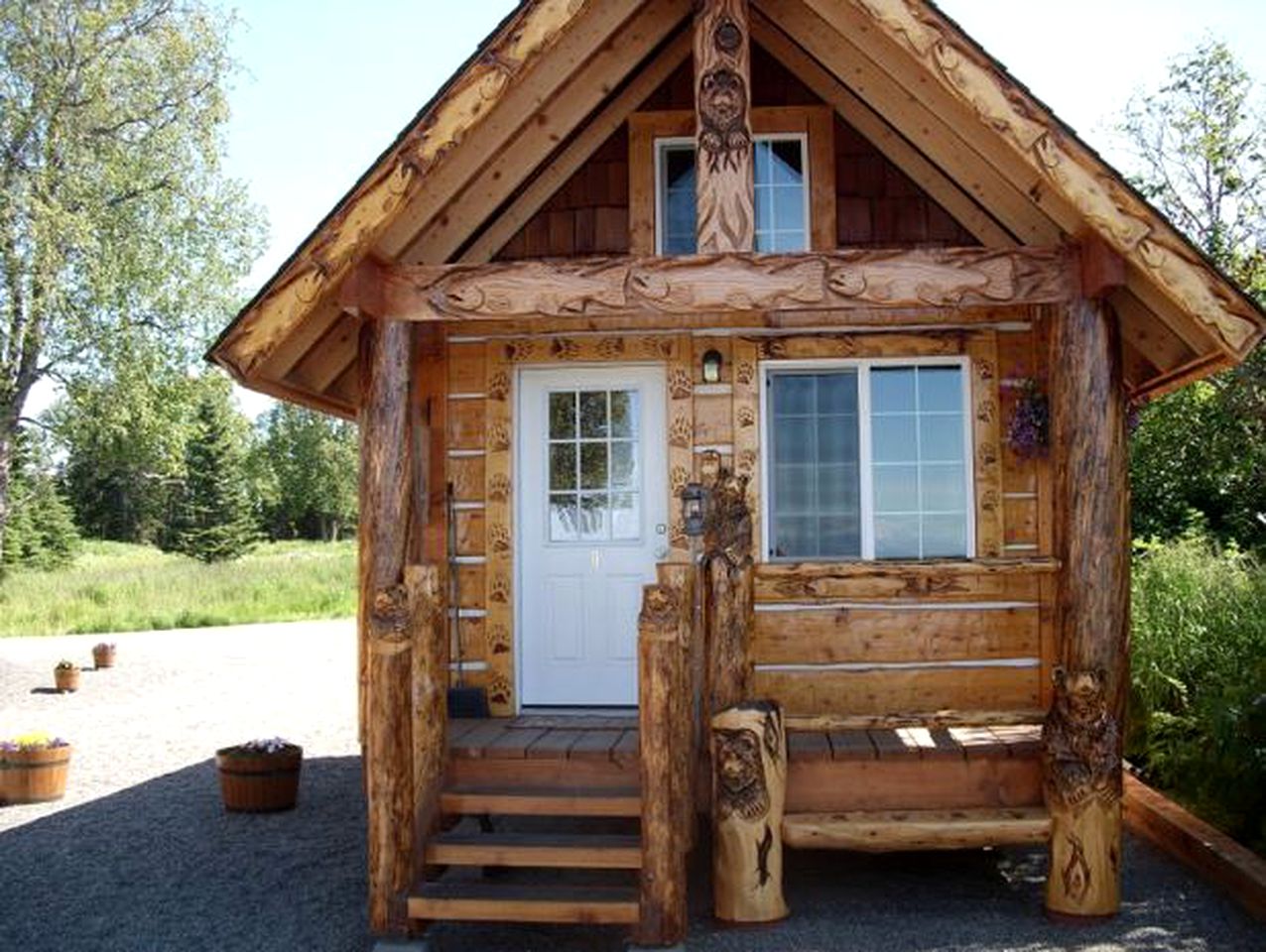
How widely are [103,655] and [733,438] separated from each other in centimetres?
1276

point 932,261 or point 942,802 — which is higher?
point 932,261

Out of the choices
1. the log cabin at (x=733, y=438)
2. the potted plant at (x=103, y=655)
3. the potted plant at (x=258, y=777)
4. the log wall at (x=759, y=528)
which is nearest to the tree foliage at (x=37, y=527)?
the potted plant at (x=103, y=655)

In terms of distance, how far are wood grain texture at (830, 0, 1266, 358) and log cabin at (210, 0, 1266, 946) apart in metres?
0.02

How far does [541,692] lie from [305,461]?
59.2 meters

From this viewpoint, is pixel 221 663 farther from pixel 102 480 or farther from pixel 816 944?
pixel 102 480

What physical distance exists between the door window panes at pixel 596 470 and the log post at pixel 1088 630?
2951 mm

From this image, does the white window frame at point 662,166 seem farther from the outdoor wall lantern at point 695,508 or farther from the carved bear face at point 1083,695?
the carved bear face at point 1083,695

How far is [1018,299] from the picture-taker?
6043 millimetres

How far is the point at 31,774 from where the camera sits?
9141 mm

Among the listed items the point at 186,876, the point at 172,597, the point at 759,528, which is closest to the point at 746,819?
the point at 759,528

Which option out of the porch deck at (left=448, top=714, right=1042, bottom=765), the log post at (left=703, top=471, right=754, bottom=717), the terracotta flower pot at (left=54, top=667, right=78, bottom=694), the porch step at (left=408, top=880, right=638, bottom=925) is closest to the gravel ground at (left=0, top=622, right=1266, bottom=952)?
the porch step at (left=408, top=880, right=638, bottom=925)

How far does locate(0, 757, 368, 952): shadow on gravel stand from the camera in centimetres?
599

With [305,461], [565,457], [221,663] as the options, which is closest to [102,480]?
[305,461]

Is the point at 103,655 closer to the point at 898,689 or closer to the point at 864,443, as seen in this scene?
the point at 864,443
